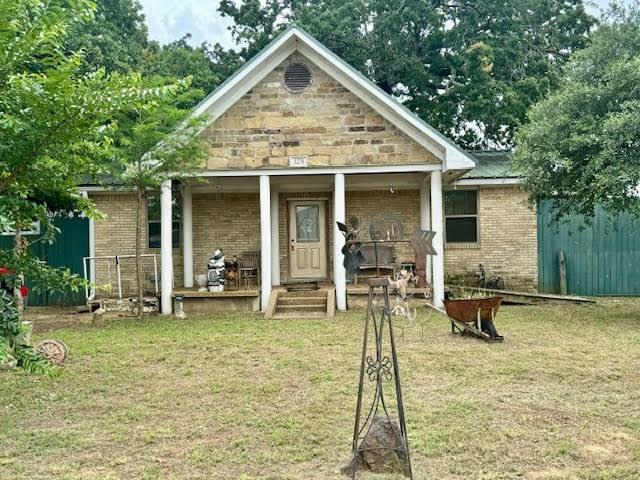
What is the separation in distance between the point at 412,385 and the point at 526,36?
19284mm

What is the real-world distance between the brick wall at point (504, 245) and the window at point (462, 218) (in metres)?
0.25

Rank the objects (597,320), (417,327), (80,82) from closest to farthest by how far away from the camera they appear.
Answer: (80,82) < (417,327) < (597,320)

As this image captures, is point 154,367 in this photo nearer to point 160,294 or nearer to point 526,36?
point 160,294

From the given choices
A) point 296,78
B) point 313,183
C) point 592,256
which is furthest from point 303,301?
point 592,256

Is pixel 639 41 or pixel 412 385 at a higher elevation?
pixel 639 41

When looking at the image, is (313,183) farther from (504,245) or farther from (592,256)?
(592,256)

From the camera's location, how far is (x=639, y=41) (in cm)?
1095

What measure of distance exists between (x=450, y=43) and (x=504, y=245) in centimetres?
994

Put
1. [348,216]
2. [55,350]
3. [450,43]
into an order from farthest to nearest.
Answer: [450,43] → [348,216] → [55,350]

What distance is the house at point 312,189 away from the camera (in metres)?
12.9

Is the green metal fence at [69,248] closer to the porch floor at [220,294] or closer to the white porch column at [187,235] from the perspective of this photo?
the white porch column at [187,235]

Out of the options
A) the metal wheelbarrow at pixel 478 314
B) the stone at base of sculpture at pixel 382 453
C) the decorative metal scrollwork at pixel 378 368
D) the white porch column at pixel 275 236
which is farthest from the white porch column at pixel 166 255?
the stone at base of sculpture at pixel 382 453

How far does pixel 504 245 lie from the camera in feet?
52.6

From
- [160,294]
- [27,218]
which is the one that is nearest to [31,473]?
[27,218]
